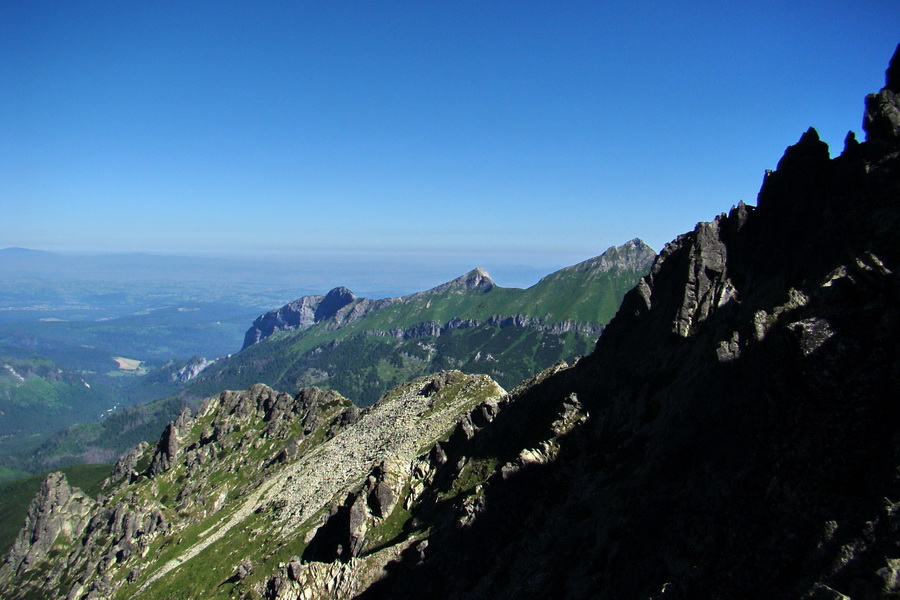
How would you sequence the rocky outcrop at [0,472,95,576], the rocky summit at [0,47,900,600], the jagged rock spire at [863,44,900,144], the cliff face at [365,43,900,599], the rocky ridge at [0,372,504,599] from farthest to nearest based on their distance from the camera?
1. the rocky outcrop at [0,472,95,576]
2. the rocky ridge at [0,372,504,599]
3. the jagged rock spire at [863,44,900,144]
4. the rocky summit at [0,47,900,600]
5. the cliff face at [365,43,900,599]

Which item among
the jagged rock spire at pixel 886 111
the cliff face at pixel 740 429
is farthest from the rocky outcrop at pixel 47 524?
the jagged rock spire at pixel 886 111

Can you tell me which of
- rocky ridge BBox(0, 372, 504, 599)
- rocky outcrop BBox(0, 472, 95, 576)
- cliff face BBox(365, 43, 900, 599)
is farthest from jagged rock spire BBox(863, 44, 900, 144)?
rocky outcrop BBox(0, 472, 95, 576)

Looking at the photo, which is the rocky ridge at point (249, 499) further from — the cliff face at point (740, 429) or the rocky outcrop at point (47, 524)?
the cliff face at point (740, 429)

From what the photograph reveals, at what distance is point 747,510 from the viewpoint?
80.1 feet

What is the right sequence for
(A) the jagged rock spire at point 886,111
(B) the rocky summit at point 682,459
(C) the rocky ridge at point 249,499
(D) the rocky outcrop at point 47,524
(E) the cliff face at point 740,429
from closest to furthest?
(E) the cliff face at point 740,429, (B) the rocky summit at point 682,459, (A) the jagged rock spire at point 886,111, (C) the rocky ridge at point 249,499, (D) the rocky outcrop at point 47,524

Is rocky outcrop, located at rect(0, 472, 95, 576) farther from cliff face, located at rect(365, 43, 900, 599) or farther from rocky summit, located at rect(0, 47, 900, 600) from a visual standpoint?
cliff face, located at rect(365, 43, 900, 599)

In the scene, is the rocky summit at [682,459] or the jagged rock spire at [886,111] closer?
the rocky summit at [682,459]

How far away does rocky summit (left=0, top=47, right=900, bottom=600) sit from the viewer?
2162cm

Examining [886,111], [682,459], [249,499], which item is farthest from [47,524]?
[886,111]

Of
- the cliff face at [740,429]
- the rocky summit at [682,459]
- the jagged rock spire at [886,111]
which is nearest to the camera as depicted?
the cliff face at [740,429]

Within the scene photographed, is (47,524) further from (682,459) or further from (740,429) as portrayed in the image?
(740,429)

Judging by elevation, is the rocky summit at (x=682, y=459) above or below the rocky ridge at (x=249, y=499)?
above

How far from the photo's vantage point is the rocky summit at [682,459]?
70.9 feet

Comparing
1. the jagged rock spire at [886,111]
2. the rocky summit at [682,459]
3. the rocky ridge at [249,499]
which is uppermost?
the jagged rock spire at [886,111]
